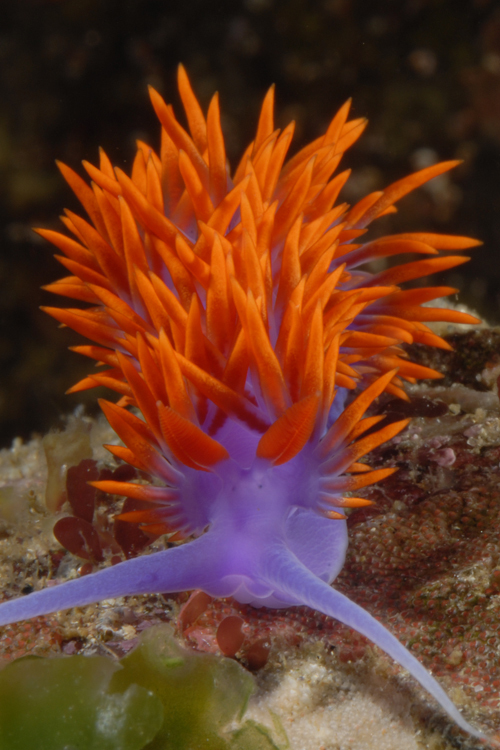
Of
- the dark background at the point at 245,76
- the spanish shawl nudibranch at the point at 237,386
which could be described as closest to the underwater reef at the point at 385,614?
the spanish shawl nudibranch at the point at 237,386

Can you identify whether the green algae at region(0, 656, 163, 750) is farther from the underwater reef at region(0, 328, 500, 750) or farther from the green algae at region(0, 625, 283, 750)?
the underwater reef at region(0, 328, 500, 750)

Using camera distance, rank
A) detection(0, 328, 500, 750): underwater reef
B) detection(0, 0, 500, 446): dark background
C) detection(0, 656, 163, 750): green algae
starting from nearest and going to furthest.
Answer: detection(0, 656, 163, 750): green algae < detection(0, 328, 500, 750): underwater reef < detection(0, 0, 500, 446): dark background

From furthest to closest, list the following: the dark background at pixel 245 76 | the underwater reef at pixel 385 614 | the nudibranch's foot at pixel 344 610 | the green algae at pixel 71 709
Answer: the dark background at pixel 245 76
the underwater reef at pixel 385 614
the green algae at pixel 71 709
the nudibranch's foot at pixel 344 610

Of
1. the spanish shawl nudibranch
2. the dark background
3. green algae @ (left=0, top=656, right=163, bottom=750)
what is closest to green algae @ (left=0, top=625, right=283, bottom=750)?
green algae @ (left=0, top=656, right=163, bottom=750)

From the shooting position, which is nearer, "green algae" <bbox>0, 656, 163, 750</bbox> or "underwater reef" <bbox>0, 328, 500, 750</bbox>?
"green algae" <bbox>0, 656, 163, 750</bbox>

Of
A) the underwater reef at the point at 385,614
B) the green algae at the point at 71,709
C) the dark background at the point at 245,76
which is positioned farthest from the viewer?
the dark background at the point at 245,76

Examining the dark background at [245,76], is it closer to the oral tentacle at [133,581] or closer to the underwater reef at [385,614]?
Answer: the underwater reef at [385,614]

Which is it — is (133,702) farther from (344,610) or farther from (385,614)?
(385,614)
